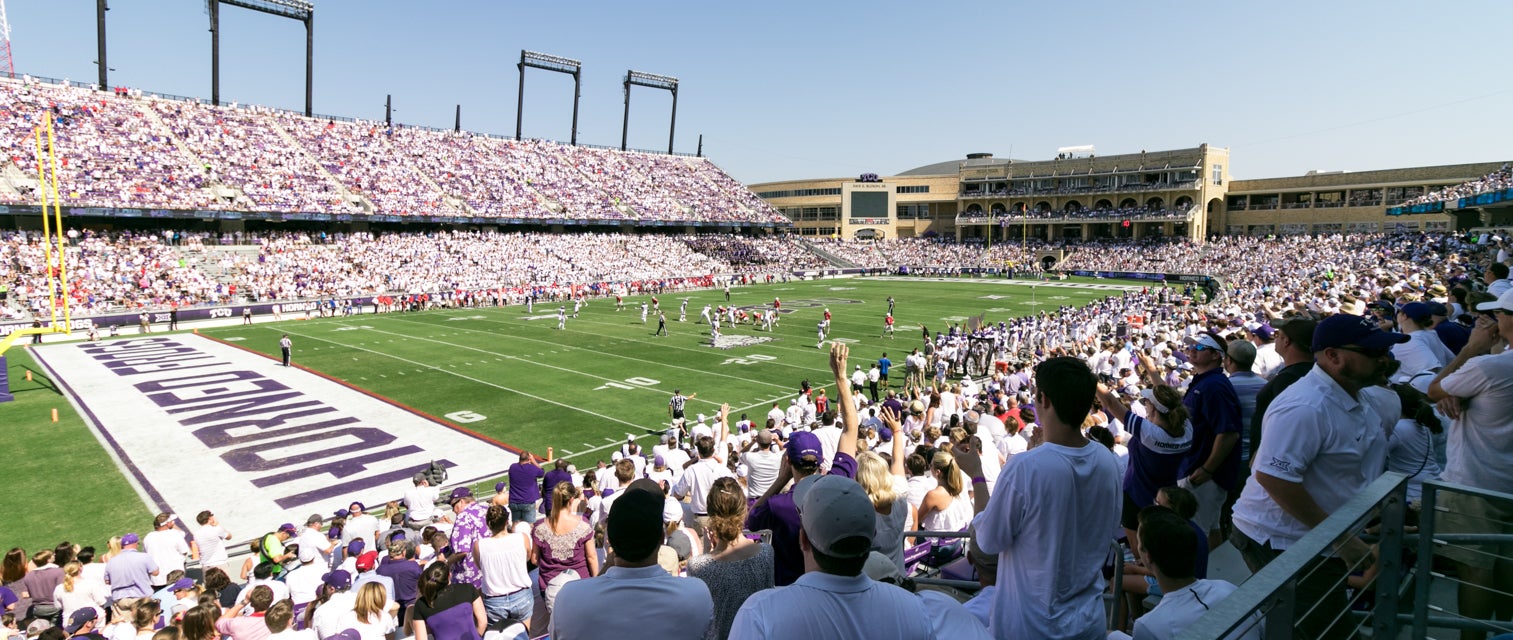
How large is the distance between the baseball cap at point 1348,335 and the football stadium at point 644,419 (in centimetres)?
2

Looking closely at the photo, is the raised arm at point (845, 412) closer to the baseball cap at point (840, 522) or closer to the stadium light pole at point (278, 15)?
the baseball cap at point (840, 522)

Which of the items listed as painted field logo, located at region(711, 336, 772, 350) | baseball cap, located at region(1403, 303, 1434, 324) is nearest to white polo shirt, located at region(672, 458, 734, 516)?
baseball cap, located at region(1403, 303, 1434, 324)

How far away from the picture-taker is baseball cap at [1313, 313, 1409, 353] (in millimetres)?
3670

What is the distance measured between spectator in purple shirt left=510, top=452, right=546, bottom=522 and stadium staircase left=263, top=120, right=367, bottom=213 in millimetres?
51981

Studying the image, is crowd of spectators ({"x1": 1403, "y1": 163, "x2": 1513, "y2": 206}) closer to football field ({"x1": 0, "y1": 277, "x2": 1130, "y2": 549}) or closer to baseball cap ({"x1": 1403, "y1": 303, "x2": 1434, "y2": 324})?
football field ({"x1": 0, "y1": 277, "x2": 1130, "y2": 549})

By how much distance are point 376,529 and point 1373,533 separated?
1020 cm

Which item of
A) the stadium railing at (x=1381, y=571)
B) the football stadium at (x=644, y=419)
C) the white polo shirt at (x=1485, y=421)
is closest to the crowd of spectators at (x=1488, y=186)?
the football stadium at (x=644, y=419)

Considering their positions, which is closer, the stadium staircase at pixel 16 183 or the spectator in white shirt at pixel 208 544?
the spectator in white shirt at pixel 208 544

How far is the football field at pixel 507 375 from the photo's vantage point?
15.1m

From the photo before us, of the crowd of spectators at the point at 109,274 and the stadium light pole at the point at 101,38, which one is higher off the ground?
the stadium light pole at the point at 101,38

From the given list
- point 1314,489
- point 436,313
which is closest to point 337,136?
→ point 436,313

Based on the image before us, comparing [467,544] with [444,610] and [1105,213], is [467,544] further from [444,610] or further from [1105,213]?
[1105,213]

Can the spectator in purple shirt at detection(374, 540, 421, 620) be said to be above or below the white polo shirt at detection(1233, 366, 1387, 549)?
below

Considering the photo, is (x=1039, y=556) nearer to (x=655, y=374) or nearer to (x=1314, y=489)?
(x=1314, y=489)
